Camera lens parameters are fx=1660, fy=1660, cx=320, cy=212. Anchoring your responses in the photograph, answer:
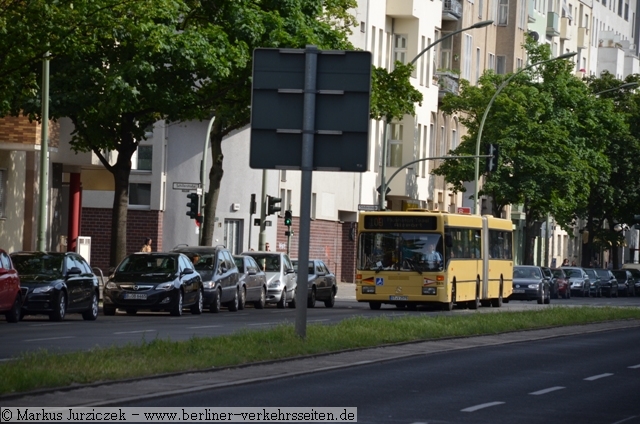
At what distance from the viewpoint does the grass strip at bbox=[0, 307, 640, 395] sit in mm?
15781

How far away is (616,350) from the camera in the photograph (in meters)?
26.5

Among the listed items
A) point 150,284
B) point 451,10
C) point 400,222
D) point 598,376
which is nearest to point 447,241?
point 400,222

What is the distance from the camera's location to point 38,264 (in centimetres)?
3212

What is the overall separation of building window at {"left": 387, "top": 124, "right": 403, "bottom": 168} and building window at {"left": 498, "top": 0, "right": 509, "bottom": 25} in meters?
18.4

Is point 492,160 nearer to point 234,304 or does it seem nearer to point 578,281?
point 578,281

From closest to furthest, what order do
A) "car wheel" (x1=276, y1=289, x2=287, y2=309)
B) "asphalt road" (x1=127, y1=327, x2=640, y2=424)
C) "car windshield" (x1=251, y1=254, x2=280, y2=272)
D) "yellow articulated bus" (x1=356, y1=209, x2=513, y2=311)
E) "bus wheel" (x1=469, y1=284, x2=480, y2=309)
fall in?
"asphalt road" (x1=127, y1=327, x2=640, y2=424)
"yellow articulated bus" (x1=356, y1=209, x2=513, y2=311)
"car wheel" (x1=276, y1=289, x2=287, y2=309)
"car windshield" (x1=251, y1=254, x2=280, y2=272)
"bus wheel" (x1=469, y1=284, x2=480, y2=309)

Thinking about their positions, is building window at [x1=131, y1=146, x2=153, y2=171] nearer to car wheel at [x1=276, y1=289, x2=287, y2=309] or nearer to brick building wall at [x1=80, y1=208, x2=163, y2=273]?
brick building wall at [x1=80, y1=208, x2=163, y2=273]

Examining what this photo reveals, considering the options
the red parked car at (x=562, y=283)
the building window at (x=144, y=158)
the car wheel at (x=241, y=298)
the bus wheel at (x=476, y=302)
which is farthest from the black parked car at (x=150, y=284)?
the red parked car at (x=562, y=283)

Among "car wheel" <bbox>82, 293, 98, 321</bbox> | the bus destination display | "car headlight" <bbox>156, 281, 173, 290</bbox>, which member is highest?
the bus destination display

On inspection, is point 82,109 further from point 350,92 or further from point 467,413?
point 467,413

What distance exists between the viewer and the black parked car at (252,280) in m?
41.8

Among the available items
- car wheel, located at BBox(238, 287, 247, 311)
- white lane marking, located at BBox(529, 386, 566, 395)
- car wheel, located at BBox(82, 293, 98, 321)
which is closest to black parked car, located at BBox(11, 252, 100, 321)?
car wheel, located at BBox(82, 293, 98, 321)

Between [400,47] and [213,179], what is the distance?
32.0 metres

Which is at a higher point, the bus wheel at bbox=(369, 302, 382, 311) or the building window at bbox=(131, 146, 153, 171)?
the building window at bbox=(131, 146, 153, 171)
